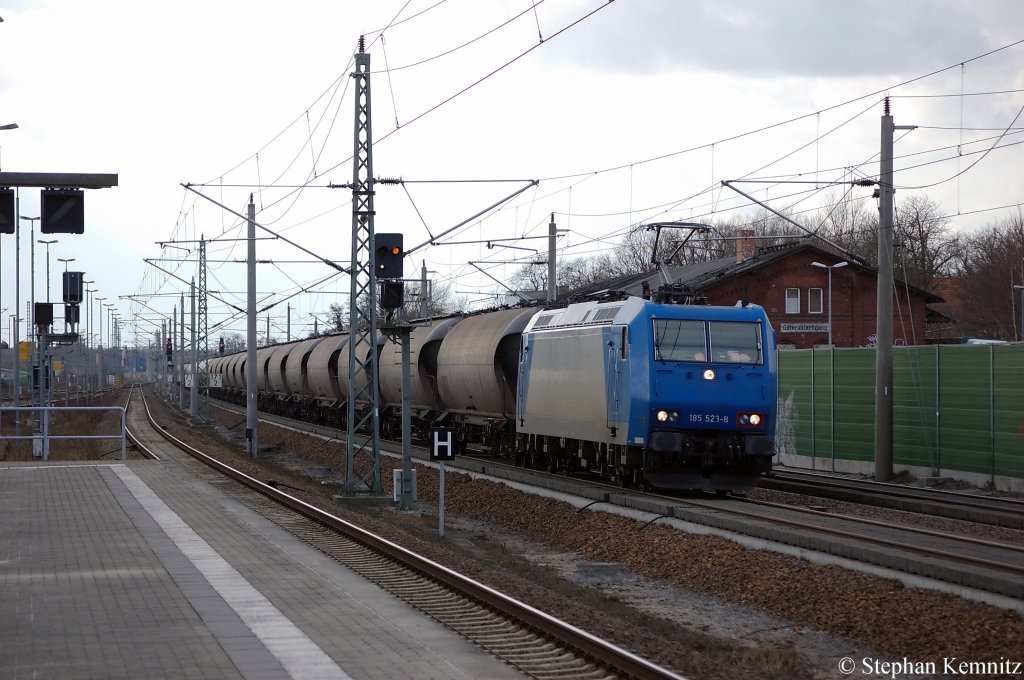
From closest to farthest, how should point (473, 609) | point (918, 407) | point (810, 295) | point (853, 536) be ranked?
1. point (473, 609)
2. point (853, 536)
3. point (918, 407)
4. point (810, 295)

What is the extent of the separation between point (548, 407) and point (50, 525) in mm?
10339

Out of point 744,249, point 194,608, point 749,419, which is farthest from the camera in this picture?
point 744,249

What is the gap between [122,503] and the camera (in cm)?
1917

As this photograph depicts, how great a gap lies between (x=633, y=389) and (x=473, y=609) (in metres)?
8.44

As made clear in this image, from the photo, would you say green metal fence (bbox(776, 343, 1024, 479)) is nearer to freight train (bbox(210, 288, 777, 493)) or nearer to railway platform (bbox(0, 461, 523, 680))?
freight train (bbox(210, 288, 777, 493))

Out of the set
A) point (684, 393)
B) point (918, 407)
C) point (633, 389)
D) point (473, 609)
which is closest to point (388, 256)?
point (633, 389)

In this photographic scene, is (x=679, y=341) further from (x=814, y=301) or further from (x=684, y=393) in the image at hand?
(x=814, y=301)

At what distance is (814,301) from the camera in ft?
179

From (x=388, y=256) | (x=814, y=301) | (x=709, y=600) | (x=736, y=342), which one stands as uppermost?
(x=814, y=301)

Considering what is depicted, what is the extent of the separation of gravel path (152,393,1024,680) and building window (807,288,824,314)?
117 feet

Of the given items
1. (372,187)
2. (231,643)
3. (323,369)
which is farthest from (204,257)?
(231,643)

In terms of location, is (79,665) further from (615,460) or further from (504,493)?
(504,493)

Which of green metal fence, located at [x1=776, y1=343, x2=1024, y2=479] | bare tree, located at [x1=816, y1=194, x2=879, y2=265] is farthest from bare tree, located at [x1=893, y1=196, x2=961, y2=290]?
green metal fence, located at [x1=776, y1=343, x2=1024, y2=479]

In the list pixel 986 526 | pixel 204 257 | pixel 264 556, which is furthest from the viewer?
pixel 204 257
